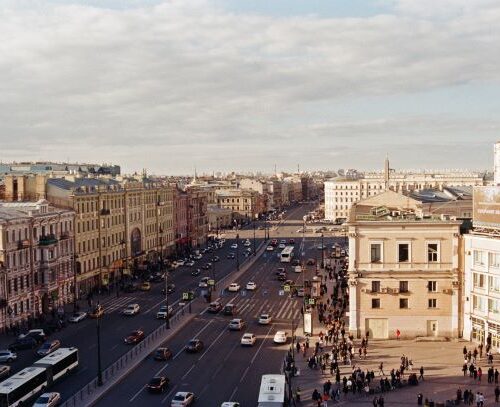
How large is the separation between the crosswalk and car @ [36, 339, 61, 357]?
22.2m

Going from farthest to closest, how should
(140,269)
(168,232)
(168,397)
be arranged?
(168,232), (140,269), (168,397)

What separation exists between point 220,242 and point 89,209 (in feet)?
216

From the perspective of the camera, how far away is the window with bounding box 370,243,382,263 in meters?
60.2

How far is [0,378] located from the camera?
159 feet

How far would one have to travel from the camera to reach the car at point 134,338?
59094 mm

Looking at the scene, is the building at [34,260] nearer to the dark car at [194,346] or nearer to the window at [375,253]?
the dark car at [194,346]

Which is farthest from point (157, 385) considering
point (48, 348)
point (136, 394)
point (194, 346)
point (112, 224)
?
point (112, 224)

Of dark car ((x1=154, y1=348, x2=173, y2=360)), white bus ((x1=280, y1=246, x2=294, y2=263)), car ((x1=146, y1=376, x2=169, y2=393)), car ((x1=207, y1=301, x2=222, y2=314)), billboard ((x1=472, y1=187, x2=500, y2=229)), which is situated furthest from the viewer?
white bus ((x1=280, y1=246, x2=294, y2=263))

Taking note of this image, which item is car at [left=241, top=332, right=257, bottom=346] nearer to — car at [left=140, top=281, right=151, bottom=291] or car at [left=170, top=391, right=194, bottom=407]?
car at [left=170, top=391, right=194, bottom=407]

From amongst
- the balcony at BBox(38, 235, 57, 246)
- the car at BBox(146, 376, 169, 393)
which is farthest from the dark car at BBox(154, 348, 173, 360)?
the balcony at BBox(38, 235, 57, 246)

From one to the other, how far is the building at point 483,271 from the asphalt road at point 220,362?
15.5 meters

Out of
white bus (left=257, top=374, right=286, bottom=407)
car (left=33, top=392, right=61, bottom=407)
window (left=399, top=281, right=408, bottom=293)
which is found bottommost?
car (left=33, top=392, right=61, bottom=407)

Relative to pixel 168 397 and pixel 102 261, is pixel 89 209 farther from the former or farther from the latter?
pixel 168 397

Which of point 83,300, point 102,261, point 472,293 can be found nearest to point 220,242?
point 102,261
